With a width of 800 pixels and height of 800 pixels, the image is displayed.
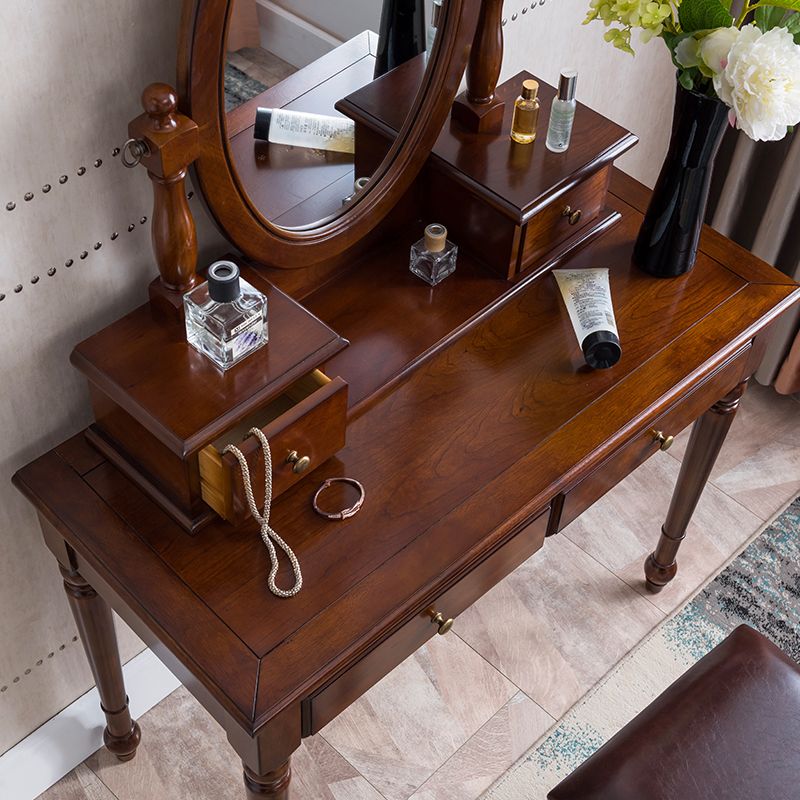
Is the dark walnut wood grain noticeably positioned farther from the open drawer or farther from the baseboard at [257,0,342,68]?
the baseboard at [257,0,342,68]

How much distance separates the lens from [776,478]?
230 cm

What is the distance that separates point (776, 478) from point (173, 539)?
1454 mm

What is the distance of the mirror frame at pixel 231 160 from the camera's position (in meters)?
1.09

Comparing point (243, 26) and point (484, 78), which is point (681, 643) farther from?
point (243, 26)

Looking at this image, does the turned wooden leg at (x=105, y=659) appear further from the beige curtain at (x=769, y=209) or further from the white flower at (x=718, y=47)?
the beige curtain at (x=769, y=209)

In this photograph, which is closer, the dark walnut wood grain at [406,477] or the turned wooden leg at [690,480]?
the dark walnut wood grain at [406,477]

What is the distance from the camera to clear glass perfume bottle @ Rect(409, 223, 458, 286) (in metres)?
1.46

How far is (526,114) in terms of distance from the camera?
146 centimetres

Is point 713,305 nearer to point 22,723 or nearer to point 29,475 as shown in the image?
point 29,475

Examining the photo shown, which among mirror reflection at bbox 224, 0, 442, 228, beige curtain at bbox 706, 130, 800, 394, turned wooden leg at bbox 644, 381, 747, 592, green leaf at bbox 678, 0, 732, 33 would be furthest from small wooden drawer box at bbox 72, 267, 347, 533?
beige curtain at bbox 706, 130, 800, 394

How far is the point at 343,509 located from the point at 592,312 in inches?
17.0

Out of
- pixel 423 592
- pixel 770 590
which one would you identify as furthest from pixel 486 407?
pixel 770 590

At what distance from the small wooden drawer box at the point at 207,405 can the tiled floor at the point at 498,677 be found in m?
0.74

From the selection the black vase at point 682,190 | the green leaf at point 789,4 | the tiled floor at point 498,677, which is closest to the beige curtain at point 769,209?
the tiled floor at point 498,677
